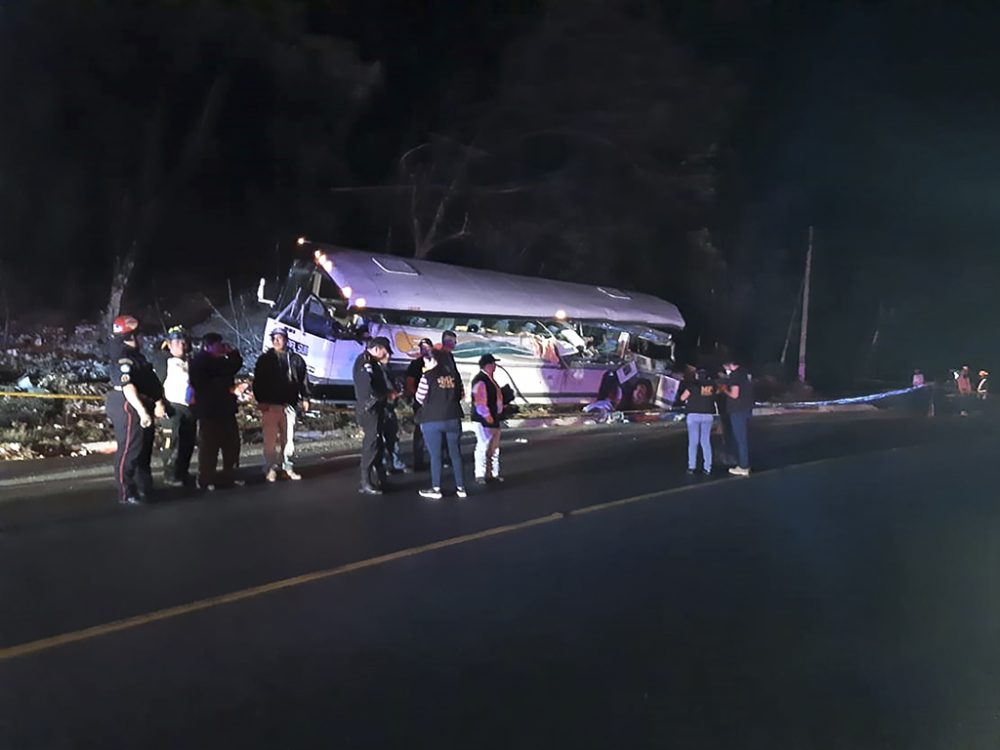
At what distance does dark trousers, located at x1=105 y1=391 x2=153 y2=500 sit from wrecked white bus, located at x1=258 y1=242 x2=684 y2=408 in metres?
7.99

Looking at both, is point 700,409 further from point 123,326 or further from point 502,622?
point 123,326

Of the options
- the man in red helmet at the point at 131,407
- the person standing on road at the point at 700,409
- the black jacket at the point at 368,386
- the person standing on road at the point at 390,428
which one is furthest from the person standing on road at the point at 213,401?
the person standing on road at the point at 700,409

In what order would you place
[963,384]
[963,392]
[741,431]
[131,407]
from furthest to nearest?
1. [963,384]
2. [963,392]
3. [741,431]
4. [131,407]

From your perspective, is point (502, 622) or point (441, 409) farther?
point (441, 409)

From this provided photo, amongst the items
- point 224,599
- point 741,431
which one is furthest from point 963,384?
point 224,599

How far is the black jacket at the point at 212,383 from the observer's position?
30.1ft

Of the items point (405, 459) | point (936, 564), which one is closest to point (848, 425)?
point (405, 459)

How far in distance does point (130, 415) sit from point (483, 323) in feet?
37.4

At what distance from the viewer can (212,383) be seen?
928cm

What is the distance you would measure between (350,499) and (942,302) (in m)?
54.7

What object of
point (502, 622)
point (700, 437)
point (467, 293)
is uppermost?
point (467, 293)

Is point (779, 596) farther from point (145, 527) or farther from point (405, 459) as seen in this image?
point (405, 459)

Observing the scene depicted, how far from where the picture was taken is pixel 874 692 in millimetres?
4551

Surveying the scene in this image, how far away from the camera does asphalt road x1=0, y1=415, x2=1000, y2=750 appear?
409 cm
